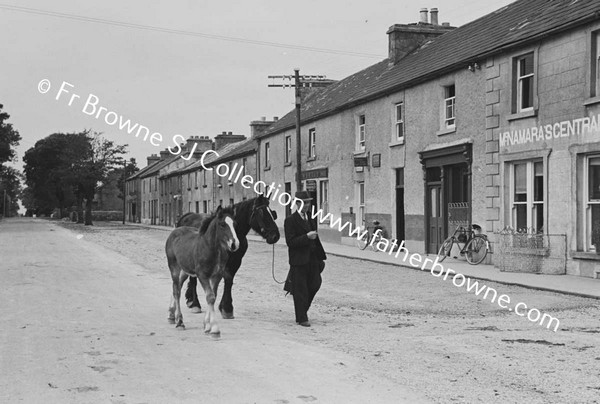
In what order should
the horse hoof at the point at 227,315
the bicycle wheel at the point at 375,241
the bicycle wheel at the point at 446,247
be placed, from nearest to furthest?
the horse hoof at the point at 227,315 < the bicycle wheel at the point at 446,247 < the bicycle wheel at the point at 375,241

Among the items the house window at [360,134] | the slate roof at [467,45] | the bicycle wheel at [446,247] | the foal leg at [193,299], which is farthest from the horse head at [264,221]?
the house window at [360,134]

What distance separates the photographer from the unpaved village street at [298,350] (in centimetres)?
552

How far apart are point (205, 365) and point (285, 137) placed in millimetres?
30982

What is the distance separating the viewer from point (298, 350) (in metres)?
7.18

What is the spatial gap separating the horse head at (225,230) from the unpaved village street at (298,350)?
1.15 metres

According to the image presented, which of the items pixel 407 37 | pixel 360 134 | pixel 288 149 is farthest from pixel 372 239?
pixel 288 149

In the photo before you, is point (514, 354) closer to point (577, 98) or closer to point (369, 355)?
point (369, 355)

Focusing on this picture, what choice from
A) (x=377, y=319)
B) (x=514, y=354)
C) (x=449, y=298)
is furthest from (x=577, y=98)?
(x=514, y=354)

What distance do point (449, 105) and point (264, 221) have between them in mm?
13769

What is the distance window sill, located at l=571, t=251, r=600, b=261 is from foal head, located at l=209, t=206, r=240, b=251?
960 centimetres

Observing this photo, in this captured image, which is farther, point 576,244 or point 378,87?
point 378,87

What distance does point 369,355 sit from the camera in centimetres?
697

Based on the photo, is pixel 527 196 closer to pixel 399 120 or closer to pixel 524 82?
pixel 524 82

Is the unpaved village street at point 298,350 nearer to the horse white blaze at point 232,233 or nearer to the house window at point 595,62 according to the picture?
the horse white blaze at point 232,233
